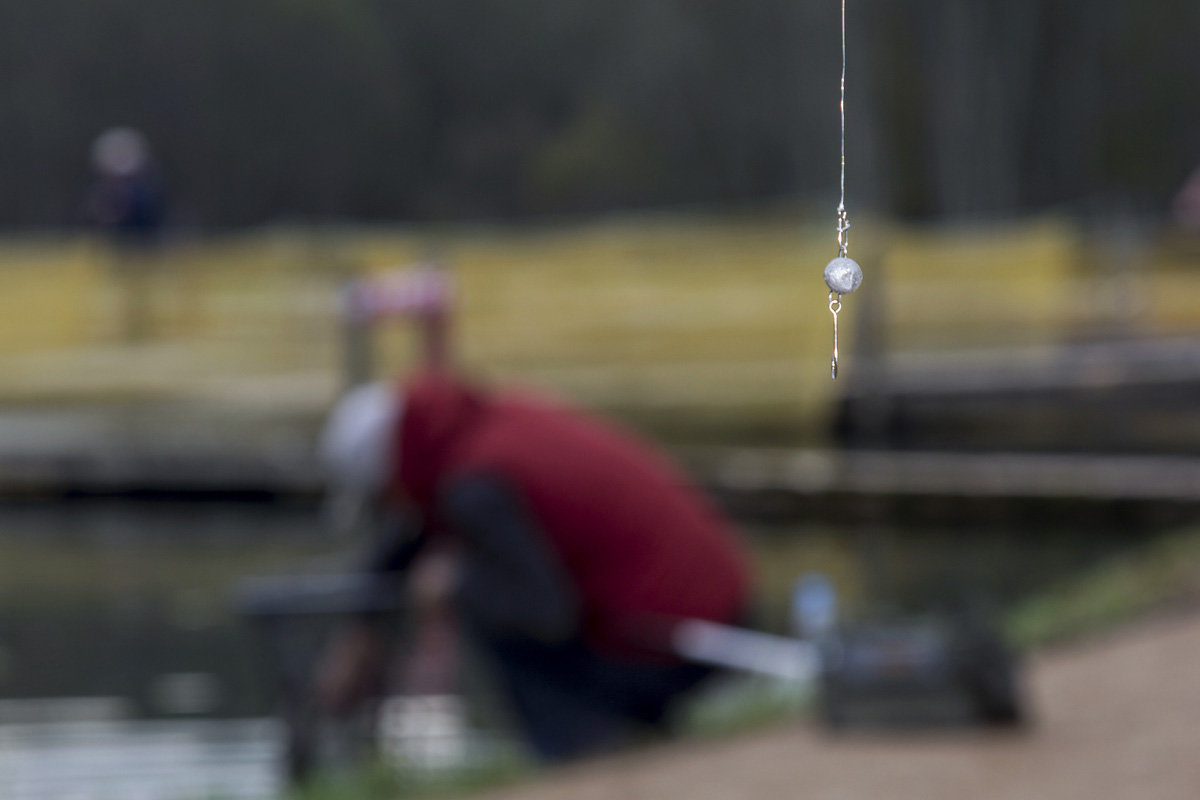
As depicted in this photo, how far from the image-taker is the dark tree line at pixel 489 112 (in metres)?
10.8

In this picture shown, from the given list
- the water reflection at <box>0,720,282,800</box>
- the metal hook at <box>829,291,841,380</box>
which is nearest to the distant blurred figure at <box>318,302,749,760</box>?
the water reflection at <box>0,720,282,800</box>

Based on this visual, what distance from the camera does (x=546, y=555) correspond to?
11.2ft

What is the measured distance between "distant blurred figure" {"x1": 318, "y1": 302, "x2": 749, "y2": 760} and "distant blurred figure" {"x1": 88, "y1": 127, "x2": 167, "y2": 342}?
7.79 metres

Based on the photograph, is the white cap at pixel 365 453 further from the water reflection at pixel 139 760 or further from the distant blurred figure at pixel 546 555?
the water reflection at pixel 139 760

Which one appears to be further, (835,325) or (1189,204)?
(1189,204)

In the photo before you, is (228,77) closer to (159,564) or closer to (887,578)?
(159,564)

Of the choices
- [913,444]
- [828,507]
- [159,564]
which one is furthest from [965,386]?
[159,564]

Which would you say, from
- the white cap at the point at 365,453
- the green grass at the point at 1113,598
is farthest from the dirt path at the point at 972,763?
the green grass at the point at 1113,598

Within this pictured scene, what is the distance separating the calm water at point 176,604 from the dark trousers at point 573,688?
2.17 ft

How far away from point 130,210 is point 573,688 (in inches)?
326

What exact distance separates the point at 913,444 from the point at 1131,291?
3148 mm

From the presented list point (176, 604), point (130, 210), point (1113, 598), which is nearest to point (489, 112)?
point (130, 210)

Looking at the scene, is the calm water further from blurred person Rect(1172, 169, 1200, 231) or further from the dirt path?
blurred person Rect(1172, 169, 1200, 231)

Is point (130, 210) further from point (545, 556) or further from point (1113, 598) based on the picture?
point (545, 556)
